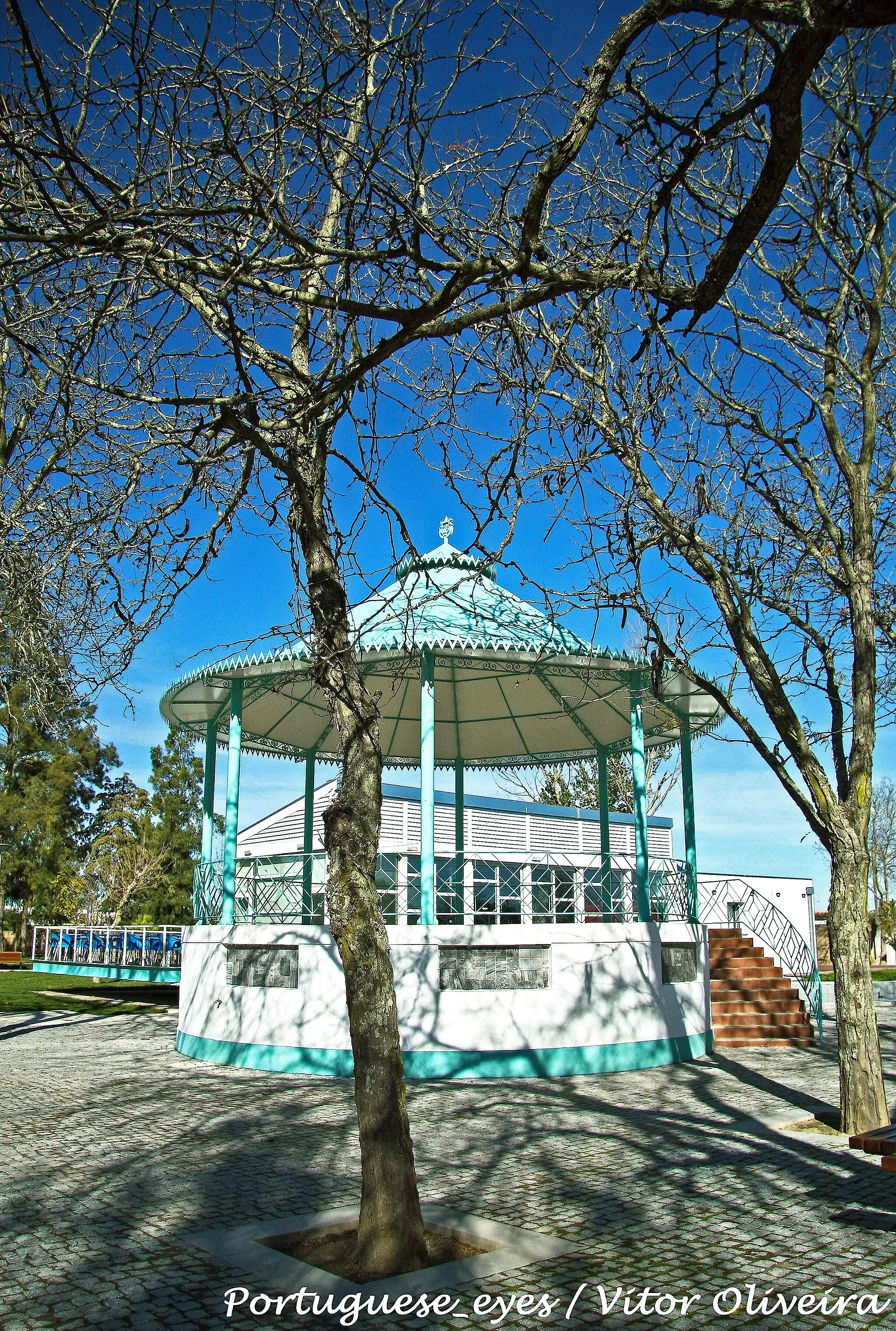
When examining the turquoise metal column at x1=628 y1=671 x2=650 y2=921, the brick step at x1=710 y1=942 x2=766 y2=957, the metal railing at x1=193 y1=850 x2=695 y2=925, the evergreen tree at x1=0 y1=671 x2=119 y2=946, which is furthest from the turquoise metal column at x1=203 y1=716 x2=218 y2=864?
the evergreen tree at x1=0 y1=671 x2=119 y2=946

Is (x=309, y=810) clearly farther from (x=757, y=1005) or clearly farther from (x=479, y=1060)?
(x=757, y=1005)

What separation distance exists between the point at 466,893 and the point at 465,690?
417 centimetres

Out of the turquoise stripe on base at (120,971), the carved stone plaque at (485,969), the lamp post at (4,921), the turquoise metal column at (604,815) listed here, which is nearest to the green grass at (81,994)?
the turquoise stripe on base at (120,971)

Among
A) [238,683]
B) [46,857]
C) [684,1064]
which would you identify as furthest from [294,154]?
[46,857]

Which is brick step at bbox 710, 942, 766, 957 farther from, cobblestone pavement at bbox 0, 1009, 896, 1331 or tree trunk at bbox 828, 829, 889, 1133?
tree trunk at bbox 828, 829, 889, 1133

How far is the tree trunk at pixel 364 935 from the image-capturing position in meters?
4.38

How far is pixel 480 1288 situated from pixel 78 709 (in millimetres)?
6332

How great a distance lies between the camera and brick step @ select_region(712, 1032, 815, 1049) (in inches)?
506

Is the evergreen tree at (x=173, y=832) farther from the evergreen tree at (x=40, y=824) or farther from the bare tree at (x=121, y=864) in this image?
the evergreen tree at (x=40, y=824)

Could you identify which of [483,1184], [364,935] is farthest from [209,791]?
[364,935]

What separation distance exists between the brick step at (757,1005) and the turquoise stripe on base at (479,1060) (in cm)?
238

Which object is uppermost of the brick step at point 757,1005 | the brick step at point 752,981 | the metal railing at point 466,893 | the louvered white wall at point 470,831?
the louvered white wall at point 470,831

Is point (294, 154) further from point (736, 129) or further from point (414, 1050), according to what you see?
point (414, 1050)

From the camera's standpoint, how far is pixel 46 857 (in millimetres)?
42188
